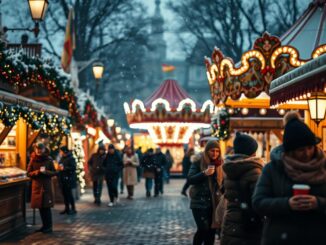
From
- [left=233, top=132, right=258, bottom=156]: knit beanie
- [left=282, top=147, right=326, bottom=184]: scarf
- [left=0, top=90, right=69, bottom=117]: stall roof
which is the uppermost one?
[left=0, top=90, right=69, bottom=117]: stall roof

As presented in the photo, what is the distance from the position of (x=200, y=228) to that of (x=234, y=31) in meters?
33.4

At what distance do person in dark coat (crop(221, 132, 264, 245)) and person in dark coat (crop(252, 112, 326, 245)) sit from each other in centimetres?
135

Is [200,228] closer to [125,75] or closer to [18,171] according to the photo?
[18,171]

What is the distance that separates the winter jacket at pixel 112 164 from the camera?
831 inches

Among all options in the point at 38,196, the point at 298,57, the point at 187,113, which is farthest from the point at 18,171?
the point at 187,113

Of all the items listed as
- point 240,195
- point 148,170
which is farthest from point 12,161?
point 240,195

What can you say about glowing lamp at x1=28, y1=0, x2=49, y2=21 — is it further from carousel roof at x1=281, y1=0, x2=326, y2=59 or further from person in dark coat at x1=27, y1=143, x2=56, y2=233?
carousel roof at x1=281, y1=0, x2=326, y2=59

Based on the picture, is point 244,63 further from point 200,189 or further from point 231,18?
point 231,18

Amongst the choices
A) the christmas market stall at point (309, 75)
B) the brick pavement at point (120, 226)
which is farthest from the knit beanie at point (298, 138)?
the brick pavement at point (120, 226)

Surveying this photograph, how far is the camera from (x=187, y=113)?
3853cm

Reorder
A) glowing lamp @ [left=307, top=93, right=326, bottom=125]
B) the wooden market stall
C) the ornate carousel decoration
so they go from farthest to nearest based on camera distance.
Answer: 1. the ornate carousel decoration
2. the wooden market stall
3. glowing lamp @ [left=307, top=93, right=326, bottom=125]

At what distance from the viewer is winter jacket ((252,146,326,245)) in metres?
5.20

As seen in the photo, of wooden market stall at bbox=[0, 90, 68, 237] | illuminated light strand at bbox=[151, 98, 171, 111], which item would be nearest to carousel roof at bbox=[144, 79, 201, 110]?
illuminated light strand at bbox=[151, 98, 171, 111]

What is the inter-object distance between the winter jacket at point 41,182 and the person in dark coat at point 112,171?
270 inches
